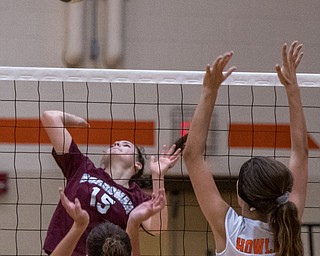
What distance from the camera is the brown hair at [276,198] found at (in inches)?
84.4

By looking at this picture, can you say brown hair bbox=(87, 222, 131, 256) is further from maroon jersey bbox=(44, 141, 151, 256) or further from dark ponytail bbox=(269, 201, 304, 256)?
maroon jersey bbox=(44, 141, 151, 256)

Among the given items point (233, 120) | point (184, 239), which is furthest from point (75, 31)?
point (184, 239)

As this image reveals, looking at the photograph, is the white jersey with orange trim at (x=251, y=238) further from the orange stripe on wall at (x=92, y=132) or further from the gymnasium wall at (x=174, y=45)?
the gymnasium wall at (x=174, y=45)

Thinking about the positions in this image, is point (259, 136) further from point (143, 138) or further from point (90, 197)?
point (90, 197)

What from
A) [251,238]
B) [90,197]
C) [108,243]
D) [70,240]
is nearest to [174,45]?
[90,197]

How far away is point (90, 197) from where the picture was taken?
3518mm

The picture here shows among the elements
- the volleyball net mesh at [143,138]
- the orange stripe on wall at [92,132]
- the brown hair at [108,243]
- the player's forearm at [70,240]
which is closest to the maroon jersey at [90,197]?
the player's forearm at [70,240]

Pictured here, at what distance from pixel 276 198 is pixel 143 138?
3713 millimetres

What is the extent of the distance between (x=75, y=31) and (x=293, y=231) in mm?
3963

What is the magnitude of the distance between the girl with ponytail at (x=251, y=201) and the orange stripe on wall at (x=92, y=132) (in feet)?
11.3

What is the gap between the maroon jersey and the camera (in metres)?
3.48

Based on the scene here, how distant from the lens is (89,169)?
3.61m

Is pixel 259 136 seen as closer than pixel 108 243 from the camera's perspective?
No

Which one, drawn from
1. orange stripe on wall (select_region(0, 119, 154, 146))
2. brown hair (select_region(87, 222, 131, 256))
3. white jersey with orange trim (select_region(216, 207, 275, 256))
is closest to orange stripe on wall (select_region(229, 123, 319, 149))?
orange stripe on wall (select_region(0, 119, 154, 146))
